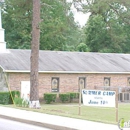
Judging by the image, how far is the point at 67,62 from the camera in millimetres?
38750

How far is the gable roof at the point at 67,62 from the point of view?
1390 inches

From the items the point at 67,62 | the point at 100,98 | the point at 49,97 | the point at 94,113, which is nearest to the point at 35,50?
the point at 94,113

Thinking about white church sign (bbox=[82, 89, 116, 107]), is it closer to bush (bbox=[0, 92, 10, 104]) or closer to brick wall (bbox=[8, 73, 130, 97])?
bush (bbox=[0, 92, 10, 104])

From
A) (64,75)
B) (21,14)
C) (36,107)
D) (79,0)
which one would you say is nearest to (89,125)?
(36,107)

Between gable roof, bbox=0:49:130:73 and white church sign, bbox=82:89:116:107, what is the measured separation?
13898 mm

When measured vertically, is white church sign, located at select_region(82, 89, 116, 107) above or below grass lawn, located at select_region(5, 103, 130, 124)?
above

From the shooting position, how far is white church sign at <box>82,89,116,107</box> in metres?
19.7

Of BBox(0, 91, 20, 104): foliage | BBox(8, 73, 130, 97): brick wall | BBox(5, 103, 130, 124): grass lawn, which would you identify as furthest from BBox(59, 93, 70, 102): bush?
BBox(5, 103, 130, 124): grass lawn

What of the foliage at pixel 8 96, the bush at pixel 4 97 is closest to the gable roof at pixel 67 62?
the foliage at pixel 8 96

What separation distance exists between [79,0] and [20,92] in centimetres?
990

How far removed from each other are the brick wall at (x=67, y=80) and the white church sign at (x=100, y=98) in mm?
14276

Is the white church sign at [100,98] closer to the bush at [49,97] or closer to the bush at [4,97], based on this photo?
the bush at [4,97]

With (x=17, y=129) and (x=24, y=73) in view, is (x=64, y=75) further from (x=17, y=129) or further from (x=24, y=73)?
(x=17, y=129)

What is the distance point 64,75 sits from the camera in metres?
36.9
